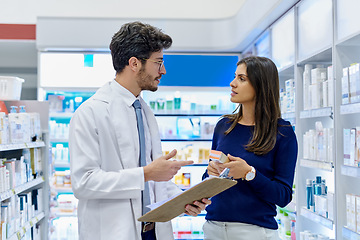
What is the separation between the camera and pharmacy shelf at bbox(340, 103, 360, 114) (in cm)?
272

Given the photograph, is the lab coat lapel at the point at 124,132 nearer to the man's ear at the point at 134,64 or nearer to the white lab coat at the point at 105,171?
the white lab coat at the point at 105,171

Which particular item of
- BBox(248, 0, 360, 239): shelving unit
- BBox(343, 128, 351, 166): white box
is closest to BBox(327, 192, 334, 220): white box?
BBox(248, 0, 360, 239): shelving unit

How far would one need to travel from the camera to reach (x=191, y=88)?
20.4 ft

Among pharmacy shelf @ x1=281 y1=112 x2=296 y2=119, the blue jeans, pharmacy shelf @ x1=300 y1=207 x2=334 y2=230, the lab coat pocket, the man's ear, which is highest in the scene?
the man's ear

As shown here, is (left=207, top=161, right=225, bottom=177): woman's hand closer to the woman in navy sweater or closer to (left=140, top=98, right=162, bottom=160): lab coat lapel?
the woman in navy sweater

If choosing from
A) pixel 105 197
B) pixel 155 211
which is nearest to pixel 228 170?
pixel 155 211

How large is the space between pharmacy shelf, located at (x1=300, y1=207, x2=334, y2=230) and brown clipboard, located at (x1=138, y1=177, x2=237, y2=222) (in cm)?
170

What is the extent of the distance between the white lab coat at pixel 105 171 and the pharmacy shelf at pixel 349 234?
1.58 meters

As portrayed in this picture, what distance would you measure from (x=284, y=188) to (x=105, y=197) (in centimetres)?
87

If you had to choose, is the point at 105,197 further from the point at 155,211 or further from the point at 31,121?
the point at 31,121

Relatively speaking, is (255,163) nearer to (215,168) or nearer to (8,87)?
(215,168)

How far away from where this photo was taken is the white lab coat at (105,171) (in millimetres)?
1791

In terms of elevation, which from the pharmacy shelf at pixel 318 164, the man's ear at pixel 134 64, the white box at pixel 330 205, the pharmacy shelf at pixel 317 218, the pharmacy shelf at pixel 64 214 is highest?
the man's ear at pixel 134 64

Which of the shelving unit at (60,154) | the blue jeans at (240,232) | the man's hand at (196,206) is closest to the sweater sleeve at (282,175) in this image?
the blue jeans at (240,232)
